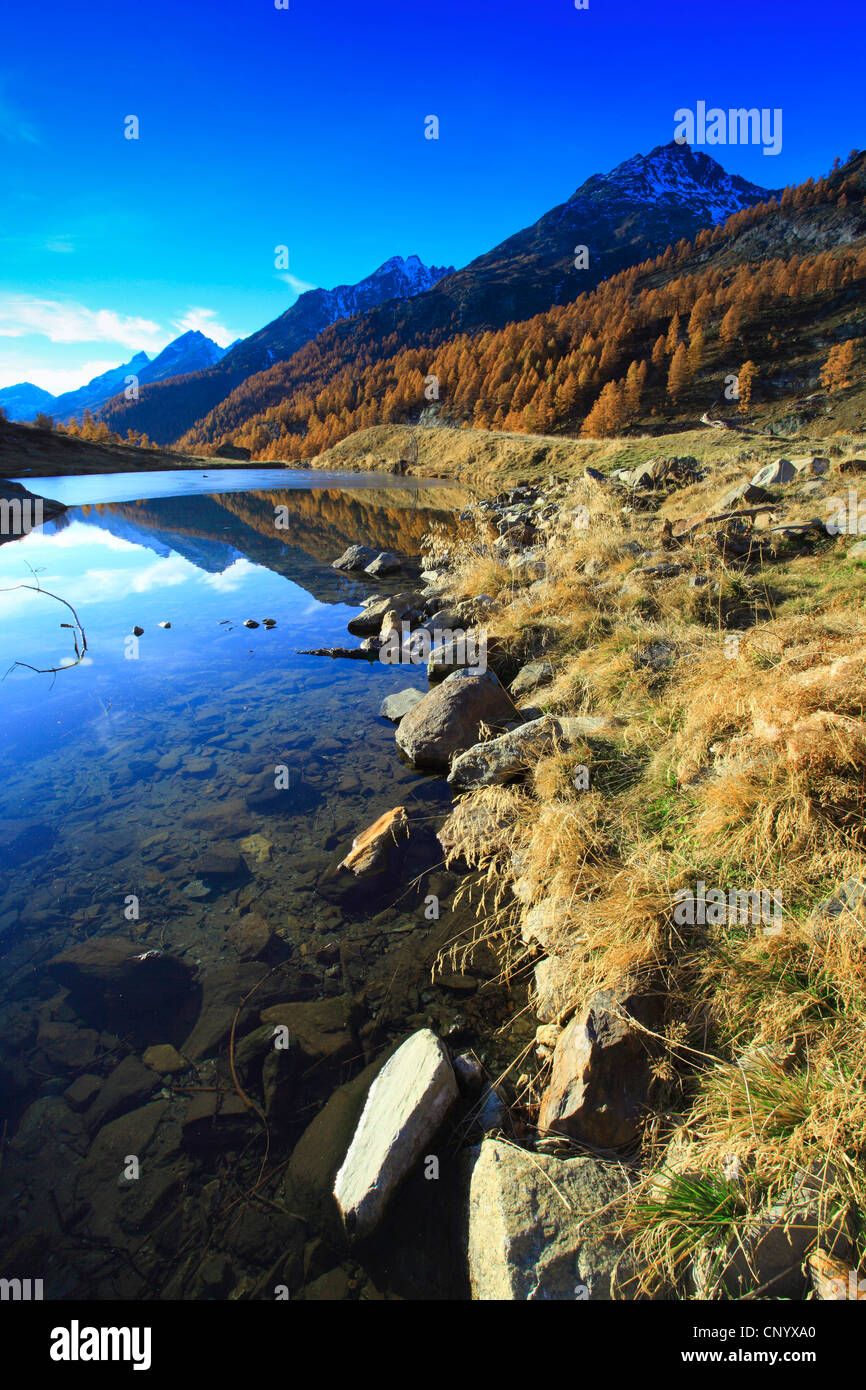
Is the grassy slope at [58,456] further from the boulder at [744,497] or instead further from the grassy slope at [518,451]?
the boulder at [744,497]

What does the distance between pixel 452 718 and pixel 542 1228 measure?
489 cm

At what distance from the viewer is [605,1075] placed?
9.66ft

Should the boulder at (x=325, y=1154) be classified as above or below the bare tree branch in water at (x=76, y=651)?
below

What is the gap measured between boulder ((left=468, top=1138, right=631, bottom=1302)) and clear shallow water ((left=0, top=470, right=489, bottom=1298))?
123 cm

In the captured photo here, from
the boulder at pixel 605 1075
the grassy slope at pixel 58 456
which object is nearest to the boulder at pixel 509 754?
the boulder at pixel 605 1075

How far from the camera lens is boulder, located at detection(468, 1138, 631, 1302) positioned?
2336mm

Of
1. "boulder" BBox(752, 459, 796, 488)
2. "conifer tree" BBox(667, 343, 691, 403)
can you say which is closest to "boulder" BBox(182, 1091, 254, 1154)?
"boulder" BBox(752, 459, 796, 488)

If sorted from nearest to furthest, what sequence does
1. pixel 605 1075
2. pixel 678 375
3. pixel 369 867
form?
1. pixel 605 1075
2. pixel 369 867
3. pixel 678 375

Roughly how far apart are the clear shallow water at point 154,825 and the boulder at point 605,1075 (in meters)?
1.14

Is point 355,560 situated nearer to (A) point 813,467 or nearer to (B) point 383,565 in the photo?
(B) point 383,565

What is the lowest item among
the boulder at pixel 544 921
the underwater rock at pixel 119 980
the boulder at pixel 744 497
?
the underwater rock at pixel 119 980

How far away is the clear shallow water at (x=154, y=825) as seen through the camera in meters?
3.22

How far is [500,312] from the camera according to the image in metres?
185

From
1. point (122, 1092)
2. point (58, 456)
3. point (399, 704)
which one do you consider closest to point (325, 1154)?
point (122, 1092)
